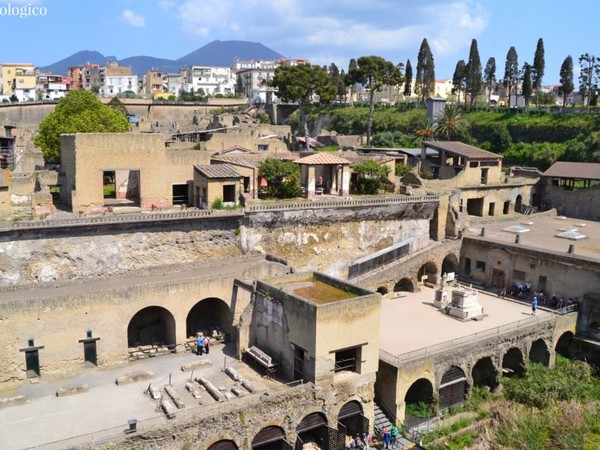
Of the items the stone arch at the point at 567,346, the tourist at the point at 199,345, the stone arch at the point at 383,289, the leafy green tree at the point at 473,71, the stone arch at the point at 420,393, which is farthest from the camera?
the leafy green tree at the point at 473,71

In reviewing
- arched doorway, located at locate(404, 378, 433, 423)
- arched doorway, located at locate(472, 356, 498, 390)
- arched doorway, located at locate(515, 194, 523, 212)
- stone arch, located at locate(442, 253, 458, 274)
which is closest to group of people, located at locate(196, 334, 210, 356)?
arched doorway, located at locate(404, 378, 433, 423)

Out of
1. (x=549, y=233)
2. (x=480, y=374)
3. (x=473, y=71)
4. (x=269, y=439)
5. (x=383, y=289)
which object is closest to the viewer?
(x=269, y=439)

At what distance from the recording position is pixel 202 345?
78.5ft

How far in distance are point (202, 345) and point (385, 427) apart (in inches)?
314

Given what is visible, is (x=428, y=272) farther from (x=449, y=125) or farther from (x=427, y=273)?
(x=449, y=125)

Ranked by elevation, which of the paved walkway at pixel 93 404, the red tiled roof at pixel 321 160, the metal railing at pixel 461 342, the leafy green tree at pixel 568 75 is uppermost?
the leafy green tree at pixel 568 75

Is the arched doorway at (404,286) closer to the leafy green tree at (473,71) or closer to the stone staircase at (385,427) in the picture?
the stone staircase at (385,427)

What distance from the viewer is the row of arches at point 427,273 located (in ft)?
112

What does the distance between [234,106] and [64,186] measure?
63.1 metres

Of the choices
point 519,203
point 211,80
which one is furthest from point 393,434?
point 211,80

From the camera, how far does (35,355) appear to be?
70.0 feet

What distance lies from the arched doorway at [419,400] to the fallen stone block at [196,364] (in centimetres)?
839

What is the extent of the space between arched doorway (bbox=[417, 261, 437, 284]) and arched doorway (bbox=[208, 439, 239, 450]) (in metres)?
19.4

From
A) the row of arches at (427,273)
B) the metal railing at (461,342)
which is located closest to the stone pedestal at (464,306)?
the metal railing at (461,342)
